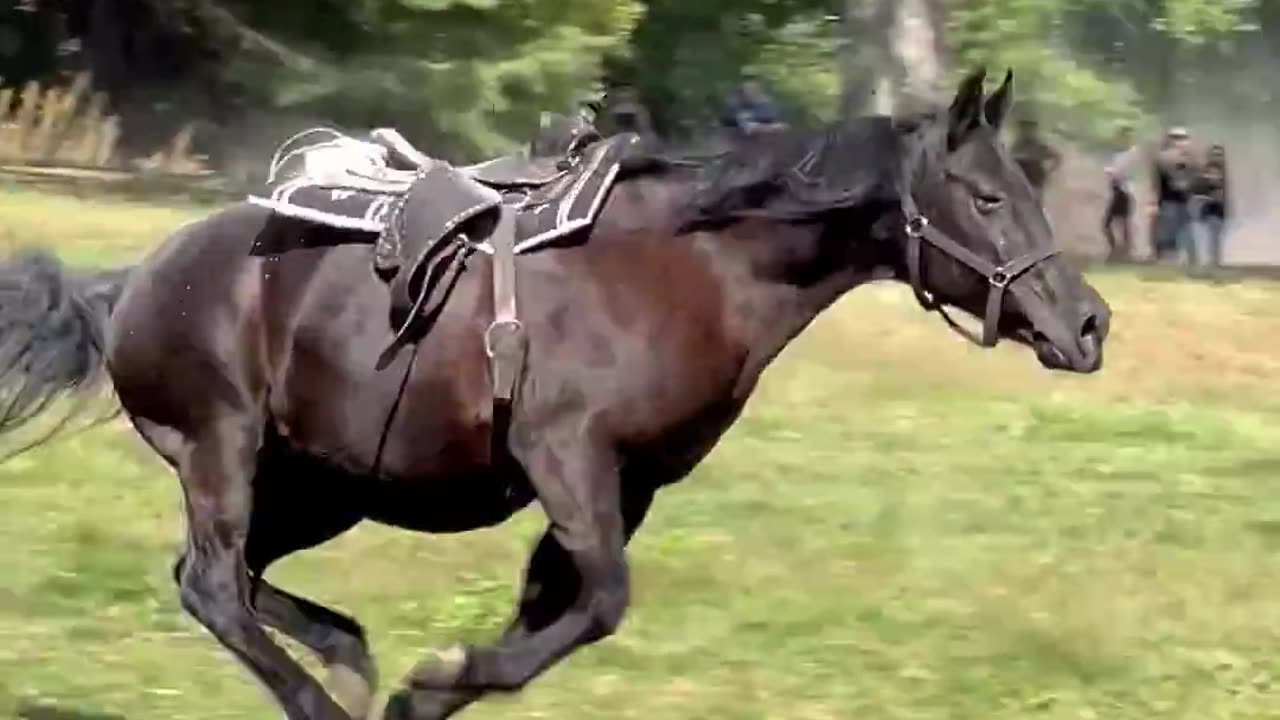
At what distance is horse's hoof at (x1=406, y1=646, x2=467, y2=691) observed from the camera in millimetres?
5528

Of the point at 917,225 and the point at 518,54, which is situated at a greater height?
the point at 917,225

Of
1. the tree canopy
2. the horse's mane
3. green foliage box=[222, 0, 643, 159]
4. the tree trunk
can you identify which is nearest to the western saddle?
the horse's mane

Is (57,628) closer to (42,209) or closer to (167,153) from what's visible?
(42,209)

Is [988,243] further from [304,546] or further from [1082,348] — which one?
[304,546]

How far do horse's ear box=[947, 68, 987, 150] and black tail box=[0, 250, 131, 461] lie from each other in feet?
9.02

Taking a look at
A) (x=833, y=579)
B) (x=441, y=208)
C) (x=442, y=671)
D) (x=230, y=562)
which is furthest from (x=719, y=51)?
(x=442, y=671)

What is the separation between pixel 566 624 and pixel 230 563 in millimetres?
1115

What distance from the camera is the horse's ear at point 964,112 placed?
534 centimetres

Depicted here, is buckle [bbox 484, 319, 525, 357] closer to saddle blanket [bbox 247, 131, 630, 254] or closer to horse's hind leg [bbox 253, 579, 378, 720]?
saddle blanket [bbox 247, 131, 630, 254]

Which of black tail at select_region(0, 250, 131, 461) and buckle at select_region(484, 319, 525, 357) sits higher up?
buckle at select_region(484, 319, 525, 357)

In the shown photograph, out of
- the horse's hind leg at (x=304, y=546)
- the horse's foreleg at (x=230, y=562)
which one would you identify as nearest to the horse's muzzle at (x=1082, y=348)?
the horse's hind leg at (x=304, y=546)

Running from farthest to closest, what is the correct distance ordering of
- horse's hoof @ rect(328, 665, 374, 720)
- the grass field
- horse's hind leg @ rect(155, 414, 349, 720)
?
the grass field → horse's hoof @ rect(328, 665, 374, 720) → horse's hind leg @ rect(155, 414, 349, 720)

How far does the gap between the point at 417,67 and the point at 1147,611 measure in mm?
17473

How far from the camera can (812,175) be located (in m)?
5.61
